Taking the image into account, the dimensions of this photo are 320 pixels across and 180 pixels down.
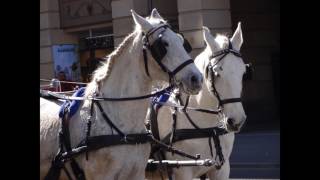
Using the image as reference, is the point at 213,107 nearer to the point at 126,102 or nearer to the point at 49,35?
the point at 126,102

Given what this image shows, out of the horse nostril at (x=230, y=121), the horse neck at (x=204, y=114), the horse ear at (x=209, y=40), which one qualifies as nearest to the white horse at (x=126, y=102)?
the horse nostril at (x=230, y=121)

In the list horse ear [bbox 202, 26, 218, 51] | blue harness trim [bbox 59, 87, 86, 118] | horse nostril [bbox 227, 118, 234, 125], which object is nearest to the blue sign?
horse ear [bbox 202, 26, 218, 51]

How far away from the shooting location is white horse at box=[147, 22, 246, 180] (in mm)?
6352

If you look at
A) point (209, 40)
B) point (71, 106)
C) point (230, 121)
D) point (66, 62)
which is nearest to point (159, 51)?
point (71, 106)

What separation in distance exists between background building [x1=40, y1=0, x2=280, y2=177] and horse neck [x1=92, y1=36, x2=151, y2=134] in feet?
44.7

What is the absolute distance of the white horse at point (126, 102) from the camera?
5074 millimetres

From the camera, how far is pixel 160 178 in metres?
6.69

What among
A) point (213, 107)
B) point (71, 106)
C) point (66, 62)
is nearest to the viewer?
point (71, 106)

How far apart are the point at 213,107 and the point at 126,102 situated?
1.69 metres

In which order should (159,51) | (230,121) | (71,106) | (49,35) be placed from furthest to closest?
1. (49,35)
2. (230,121)
3. (71,106)
4. (159,51)

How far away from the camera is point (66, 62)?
20.9 meters
